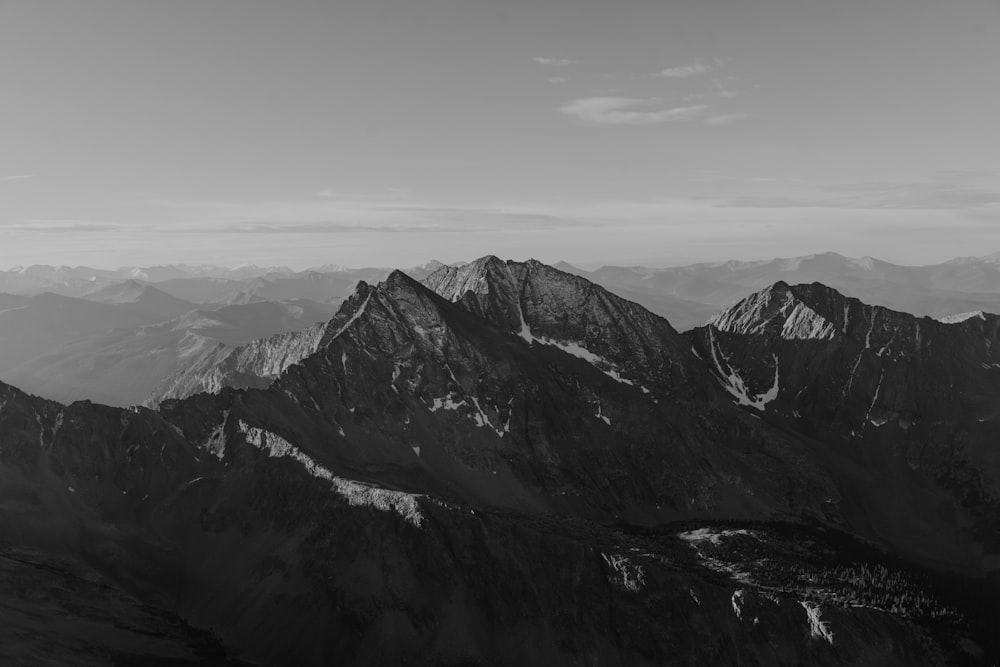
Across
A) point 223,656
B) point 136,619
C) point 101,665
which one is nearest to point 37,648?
point 101,665

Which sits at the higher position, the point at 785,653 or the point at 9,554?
the point at 9,554

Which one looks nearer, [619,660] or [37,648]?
[37,648]

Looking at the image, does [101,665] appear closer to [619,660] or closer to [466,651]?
[466,651]

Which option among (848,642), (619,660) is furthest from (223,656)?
(848,642)

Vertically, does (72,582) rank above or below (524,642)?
above

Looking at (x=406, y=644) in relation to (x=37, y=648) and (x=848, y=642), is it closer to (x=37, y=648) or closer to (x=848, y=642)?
(x=37, y=648)

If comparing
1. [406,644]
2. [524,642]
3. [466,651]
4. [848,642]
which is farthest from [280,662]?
[848,642]

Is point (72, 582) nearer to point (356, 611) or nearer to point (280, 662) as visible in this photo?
point (280, 662)
